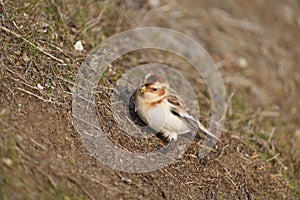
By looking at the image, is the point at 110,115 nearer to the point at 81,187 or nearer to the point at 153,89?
the point at 153,89

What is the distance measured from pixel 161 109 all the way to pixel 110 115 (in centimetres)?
56

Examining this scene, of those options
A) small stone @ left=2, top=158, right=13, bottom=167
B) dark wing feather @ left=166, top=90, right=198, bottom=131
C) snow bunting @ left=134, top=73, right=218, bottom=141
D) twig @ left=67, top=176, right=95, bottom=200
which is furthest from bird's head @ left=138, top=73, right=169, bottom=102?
small stone @ left=2, top=158, right=13, bottom=167

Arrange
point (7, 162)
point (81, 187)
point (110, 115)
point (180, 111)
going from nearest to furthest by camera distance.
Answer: point (7, 162) < point (81, 187) < point (110, 115) < point (180, 111)

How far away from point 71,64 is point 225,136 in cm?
218

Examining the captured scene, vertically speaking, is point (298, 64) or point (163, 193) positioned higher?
point (163, 193)

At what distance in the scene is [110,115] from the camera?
18.6 feet

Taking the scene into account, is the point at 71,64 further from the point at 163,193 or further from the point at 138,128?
the point at 163,193

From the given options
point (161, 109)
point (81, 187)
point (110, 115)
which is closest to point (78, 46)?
point (110, 115)

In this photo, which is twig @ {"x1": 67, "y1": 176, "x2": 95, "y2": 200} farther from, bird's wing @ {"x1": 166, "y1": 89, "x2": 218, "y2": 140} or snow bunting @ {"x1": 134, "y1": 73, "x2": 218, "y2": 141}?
bird's wing @ {"x1": 166, "y1": 89, "x2": 218, "y2": 140}

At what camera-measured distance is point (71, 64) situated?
605 centimetres

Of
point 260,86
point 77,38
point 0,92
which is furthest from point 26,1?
point 260,86

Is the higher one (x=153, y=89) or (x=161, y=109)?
(x=153, y=89)

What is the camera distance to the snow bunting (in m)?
5.68

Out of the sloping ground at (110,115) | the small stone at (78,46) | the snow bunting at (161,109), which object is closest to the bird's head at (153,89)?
the snow bunting at (161,109)
